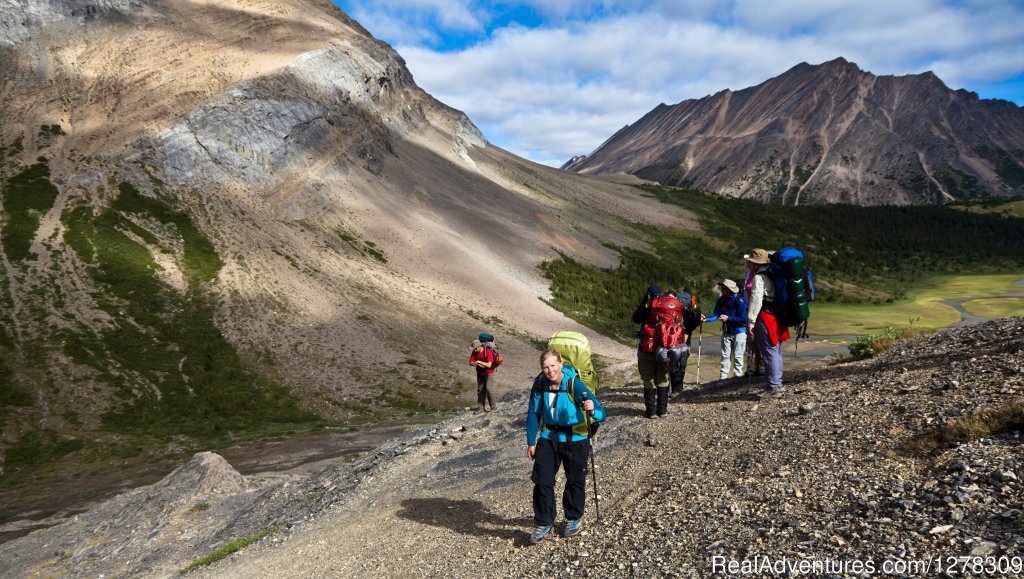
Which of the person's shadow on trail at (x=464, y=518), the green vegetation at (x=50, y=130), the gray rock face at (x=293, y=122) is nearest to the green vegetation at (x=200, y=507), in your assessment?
the person's shadow on trail at (x=464, y=518)

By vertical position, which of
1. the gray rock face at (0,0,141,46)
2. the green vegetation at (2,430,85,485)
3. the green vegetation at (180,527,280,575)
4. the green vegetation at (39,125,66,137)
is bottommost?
the green vegetation at (2,430,85,485)

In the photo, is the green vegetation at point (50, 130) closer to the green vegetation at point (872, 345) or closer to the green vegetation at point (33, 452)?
the green vegetation at point (33, 452)

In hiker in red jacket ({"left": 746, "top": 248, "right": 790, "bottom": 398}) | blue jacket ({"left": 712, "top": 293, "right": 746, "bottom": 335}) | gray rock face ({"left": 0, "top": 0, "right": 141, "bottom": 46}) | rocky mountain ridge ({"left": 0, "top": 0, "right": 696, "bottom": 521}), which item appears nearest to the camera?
hiker in red jacket ({"left": 746, "top": 248, "right": 790, "bottom": 398})

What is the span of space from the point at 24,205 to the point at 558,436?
54720 mm

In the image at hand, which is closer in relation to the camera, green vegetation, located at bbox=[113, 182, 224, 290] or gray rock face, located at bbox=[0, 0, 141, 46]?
green vegetation, located at bbox=[113, 182, 224, 290]

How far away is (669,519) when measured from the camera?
722cm

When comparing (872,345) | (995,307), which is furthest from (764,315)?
(995,307)

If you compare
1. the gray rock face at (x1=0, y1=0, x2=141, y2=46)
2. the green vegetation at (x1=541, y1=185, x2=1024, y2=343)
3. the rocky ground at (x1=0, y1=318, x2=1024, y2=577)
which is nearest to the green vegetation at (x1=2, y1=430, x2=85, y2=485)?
the rocky ground at (x1=0, y1=318, x2=1024, y2=577)

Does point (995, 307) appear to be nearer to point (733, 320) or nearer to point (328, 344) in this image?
point (733, 320)

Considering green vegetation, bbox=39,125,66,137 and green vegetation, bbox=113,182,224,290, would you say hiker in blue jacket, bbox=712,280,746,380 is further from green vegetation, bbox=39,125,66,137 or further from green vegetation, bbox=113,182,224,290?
green vegetation, bbox=39,125,66,137

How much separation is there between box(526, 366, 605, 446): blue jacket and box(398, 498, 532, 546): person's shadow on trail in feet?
5.45

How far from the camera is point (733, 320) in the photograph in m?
14.3

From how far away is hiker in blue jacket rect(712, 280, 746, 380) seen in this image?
554 inches

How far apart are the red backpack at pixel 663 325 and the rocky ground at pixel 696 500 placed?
5.50 ft
